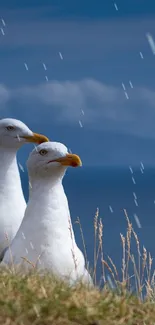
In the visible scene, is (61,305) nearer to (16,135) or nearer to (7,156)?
(7,156)

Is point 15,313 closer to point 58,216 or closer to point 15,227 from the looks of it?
point 58,216

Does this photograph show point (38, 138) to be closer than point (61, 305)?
No

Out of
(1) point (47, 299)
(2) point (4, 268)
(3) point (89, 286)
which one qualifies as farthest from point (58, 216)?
A: (1) point (47, 299)

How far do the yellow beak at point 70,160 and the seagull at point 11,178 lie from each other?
1.20 metres

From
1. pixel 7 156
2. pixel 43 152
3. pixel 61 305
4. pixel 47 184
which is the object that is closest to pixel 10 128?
pixel 7 156

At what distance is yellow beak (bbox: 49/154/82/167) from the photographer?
7.00 metres

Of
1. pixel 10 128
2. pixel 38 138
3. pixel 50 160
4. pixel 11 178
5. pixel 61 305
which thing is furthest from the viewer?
pixel 10 128

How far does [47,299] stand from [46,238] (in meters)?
2.06

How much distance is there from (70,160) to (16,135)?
4.95 ft

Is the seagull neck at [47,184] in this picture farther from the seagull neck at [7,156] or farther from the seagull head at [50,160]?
the seagull neck at [7,156]

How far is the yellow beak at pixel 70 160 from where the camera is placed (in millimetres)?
6998

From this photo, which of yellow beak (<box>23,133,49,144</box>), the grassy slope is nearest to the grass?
the grassy slope

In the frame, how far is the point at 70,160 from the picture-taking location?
7074 millimetres

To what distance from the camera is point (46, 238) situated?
6973 millimetres
